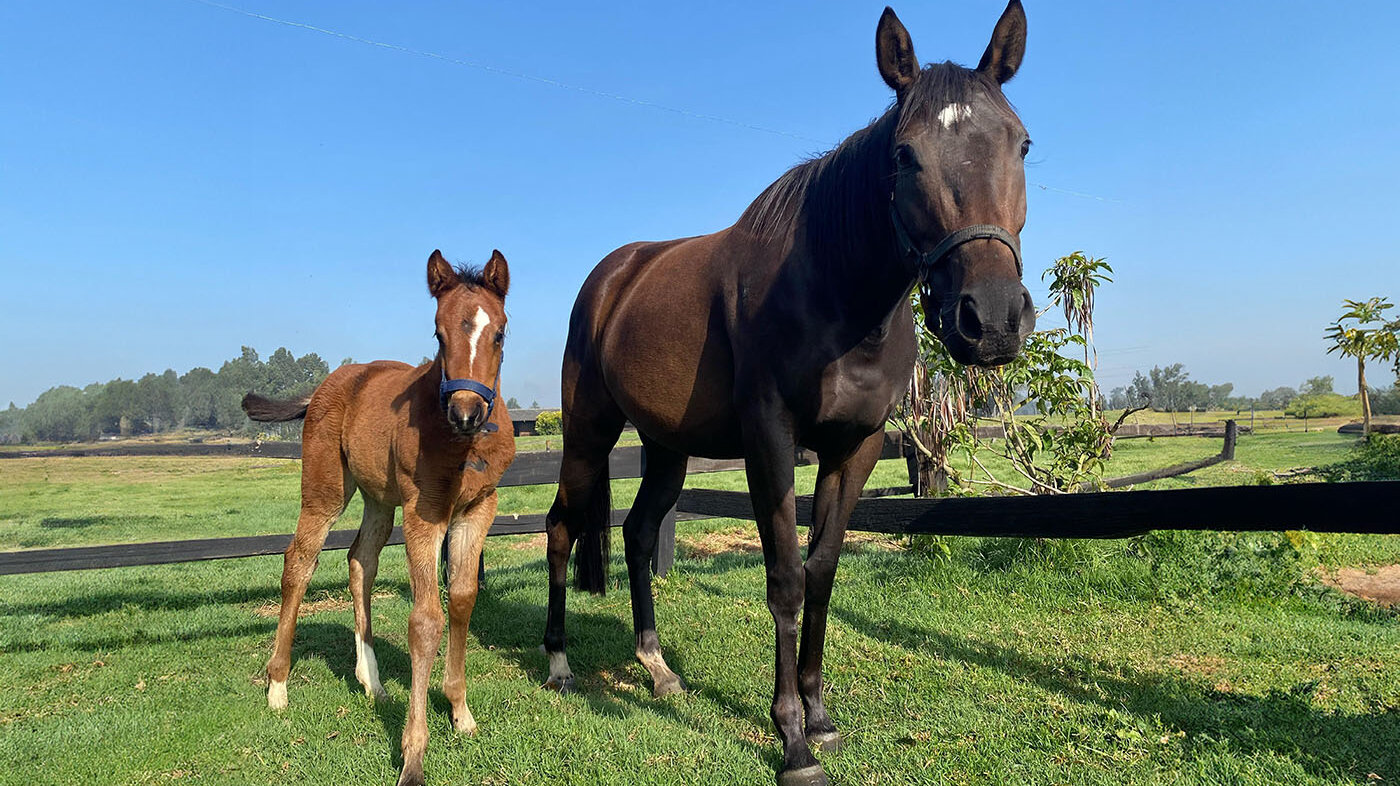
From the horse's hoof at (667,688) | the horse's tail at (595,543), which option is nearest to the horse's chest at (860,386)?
the horse's hoof at (667,688)

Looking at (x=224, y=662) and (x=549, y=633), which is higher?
(x=549, y=633)

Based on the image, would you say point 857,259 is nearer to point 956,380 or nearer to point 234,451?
point 956,380

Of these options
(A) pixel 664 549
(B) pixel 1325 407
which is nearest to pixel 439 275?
(A) pixel 664 549

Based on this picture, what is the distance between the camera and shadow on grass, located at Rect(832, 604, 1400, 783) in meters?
2.61

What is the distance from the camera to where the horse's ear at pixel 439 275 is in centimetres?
331

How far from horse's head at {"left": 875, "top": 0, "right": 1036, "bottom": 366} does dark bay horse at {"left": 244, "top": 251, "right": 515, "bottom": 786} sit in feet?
6.21

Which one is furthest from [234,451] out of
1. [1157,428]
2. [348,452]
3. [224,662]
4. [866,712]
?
[1157,428]

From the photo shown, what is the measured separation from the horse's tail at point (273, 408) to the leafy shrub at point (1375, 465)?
456 inches

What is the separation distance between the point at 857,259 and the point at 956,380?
13.2 ft

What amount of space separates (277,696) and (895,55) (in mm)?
4272

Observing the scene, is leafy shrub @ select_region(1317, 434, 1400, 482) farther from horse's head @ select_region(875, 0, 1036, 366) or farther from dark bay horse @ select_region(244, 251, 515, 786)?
dark bay horse @ select_region(244, 251, 515, 786)

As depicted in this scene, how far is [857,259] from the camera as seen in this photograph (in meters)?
2.74

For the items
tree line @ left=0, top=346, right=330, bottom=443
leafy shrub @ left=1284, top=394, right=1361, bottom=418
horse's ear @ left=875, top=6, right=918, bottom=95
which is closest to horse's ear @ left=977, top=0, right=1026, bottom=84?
horse's ear @ left=875, top=6, right=918, bottom=95

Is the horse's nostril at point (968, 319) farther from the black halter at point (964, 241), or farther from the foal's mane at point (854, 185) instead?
the foal's mane at point (854, 185)
